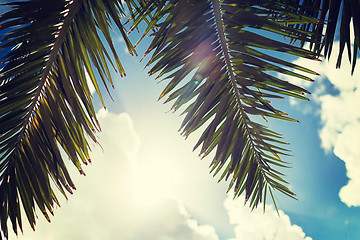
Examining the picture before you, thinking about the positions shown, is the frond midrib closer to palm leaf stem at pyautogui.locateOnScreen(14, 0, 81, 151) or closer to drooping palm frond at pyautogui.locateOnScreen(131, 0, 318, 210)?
drooping palm frond at pyautogui.locateOnScreen(131, 0, 318, 210)

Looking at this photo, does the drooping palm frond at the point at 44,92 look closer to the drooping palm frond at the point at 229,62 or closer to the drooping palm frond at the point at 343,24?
the drooping palm frond at the point at 229,62

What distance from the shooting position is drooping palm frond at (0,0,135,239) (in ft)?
4.64

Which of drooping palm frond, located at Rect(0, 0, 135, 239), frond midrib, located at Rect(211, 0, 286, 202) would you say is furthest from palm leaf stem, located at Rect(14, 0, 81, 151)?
frond midrib, located at Rect(211, 0, 286, 202)

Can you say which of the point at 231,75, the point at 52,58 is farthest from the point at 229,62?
the point at 52,58

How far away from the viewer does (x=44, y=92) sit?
151 cm

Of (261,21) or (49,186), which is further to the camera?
(49,186)

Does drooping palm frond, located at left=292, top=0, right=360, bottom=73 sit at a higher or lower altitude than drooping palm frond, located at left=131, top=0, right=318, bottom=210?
higher

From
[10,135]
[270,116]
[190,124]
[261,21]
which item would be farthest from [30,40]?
[270,116]

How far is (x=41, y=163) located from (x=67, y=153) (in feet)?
0.53

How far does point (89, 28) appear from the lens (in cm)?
146

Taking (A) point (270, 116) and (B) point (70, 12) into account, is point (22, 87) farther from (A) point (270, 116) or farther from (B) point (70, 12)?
(A) point (270, 116)

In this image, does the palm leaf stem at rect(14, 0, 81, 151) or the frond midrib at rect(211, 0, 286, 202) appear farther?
the palm leaf stem at rect(14, 0, 81, 151)

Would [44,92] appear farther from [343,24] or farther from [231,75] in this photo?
[343,24]

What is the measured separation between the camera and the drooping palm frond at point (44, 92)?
1414mm
